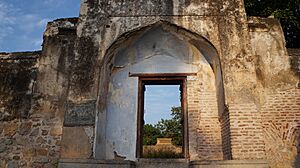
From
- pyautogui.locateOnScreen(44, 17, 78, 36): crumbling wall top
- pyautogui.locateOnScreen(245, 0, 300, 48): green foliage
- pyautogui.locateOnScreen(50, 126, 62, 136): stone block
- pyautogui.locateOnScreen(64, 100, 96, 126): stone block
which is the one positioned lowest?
pyautogui.locateOnScreen(50, 126, 62, 136): stone block

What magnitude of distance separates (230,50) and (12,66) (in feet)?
16.8

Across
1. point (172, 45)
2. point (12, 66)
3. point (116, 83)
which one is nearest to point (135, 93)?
point (116, 83)

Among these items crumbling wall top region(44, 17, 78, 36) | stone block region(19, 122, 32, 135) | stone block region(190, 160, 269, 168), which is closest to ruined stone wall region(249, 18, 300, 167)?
stone block region(190, 160, 269, 168)

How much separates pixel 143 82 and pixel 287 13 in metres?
5.08

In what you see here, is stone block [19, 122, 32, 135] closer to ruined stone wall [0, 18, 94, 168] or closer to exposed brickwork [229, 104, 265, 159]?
ruined stone wall [0, 18, 94, 168]

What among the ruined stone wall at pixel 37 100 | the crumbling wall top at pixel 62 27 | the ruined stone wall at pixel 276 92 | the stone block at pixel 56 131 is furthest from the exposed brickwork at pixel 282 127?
the crumbling wall top at pixel 62 27

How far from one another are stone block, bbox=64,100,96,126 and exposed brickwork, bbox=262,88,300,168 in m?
3.47

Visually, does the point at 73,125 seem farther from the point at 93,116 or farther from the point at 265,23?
the point at 265,23

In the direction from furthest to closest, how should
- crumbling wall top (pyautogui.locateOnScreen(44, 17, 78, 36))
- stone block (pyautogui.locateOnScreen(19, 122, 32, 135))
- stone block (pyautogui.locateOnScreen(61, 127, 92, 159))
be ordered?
crumbling wall top (pyautogui.locateOnScreen(44, 17, 78, 36)) < stone block (pyautogui.locateOnScreen(19, 122, 32, 135)) < stone block (pyautogui.locateOnScreen(61, 127, 92, 159))

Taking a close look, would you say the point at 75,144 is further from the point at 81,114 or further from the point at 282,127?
the point at 282,127

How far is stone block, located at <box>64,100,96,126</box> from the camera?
5.38 metres

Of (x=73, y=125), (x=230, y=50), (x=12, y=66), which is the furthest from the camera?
(x=12, y=66)

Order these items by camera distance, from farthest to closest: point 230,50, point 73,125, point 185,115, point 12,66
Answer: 1. point 12,66
2. point 185,115
3. point 230,50
4. point 73,125

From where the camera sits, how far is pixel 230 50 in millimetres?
5812
